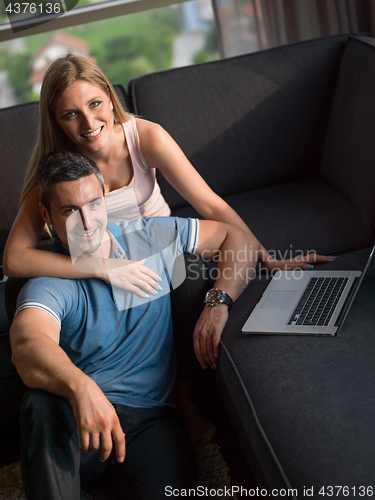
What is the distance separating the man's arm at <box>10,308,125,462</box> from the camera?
91cm

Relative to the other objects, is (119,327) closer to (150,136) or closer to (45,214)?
(45,214)

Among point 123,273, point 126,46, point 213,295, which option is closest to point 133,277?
point 123,273

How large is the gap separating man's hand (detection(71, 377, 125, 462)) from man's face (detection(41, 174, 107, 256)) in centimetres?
40

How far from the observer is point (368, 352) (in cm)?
100

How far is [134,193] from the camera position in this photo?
1.58 metres

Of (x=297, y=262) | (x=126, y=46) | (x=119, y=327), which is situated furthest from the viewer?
(x=126, y=46)

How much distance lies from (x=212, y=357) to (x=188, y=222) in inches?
15.5

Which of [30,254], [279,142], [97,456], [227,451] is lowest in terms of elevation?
[227,451]

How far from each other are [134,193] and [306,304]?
2.35ft

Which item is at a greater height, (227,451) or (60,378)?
(60,378)

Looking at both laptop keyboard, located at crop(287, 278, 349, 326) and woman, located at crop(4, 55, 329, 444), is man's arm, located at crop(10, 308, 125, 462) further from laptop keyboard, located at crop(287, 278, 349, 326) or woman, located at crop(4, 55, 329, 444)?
laptop keyboard, located at crop(287, 278, 349, 326)

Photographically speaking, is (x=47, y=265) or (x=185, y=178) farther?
(x=185, y=178)

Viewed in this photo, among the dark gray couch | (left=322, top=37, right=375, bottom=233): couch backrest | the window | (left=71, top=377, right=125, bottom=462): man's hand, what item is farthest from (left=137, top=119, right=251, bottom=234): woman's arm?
the window

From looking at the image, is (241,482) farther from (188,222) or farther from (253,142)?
(253,142)
